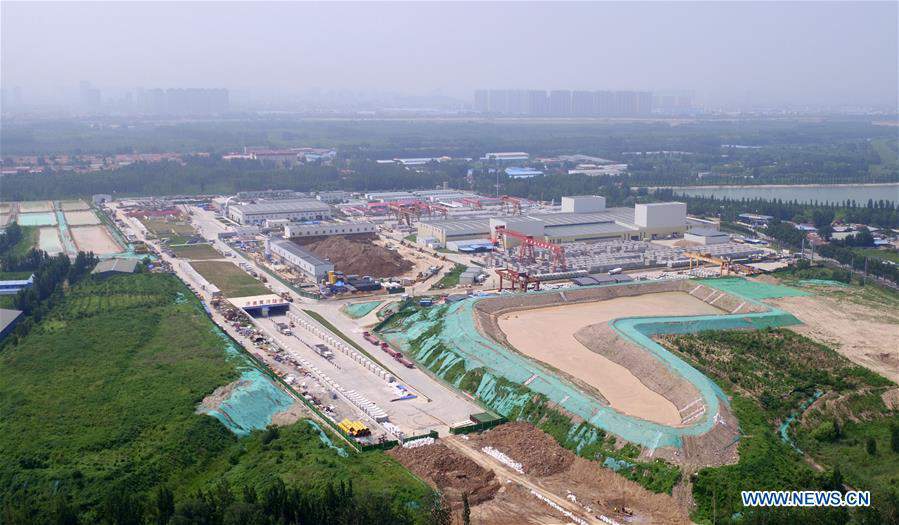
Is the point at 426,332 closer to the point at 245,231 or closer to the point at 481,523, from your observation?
the point at 481,523

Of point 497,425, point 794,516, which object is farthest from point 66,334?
point 794,516

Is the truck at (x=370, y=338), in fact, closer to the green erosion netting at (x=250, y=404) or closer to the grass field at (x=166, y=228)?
the green erosion netting at (x=250, y=404)

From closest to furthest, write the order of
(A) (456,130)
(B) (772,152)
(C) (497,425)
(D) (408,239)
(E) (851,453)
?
(E) (851,453)
(C) (497,425)
(D) (408,239)
(B) (772,152)
(A) (456,130)

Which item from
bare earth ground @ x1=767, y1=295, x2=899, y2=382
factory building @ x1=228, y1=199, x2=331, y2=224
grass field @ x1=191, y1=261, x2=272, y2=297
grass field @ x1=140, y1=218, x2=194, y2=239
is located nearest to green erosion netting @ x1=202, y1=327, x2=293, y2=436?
grass field @ x1=191, y1=261, x2=272, y2=297

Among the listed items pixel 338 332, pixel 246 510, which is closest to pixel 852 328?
pixel 338 332

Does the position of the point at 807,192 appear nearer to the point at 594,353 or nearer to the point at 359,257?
the point at 359,257

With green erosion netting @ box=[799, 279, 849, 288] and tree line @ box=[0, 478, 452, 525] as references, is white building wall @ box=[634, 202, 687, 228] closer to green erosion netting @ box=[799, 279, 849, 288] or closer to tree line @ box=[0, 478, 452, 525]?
green erosion netting @ box=[799, 279, 849, 288]
